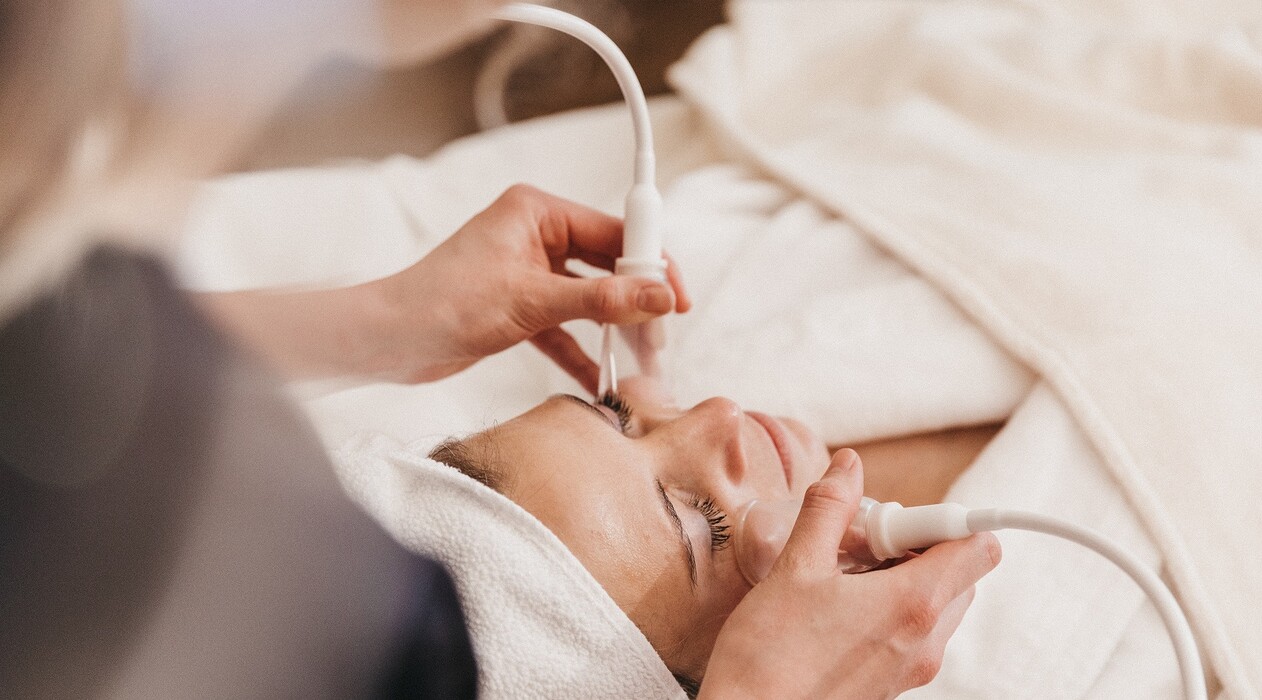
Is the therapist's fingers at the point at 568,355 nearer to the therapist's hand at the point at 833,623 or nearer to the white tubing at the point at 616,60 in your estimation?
the white tubing at the point at 616,60

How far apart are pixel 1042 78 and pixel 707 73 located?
1.43ft

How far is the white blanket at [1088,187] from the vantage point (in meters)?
0.88

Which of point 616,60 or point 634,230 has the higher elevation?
point 616,60

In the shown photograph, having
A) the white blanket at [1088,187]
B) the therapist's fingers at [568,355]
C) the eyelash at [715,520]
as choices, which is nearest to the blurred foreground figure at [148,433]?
the eyelash at [715,520]

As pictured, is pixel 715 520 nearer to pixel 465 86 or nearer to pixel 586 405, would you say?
pixel 586 405

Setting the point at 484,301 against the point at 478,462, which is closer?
the point at 478,462

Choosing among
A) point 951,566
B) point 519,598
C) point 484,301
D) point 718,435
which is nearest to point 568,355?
point 484,301

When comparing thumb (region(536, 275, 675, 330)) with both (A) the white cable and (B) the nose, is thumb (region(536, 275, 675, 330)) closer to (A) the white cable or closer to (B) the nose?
(B) the nose

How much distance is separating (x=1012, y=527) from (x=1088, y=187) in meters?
0.61

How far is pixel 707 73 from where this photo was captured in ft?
4.44

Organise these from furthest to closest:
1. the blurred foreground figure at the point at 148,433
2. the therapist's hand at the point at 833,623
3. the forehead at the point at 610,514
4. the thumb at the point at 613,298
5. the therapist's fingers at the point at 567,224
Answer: the therapist's fingers at the point at 567,224
the thumb at the point at 613,298
the forehead at the point at 610,514
the therapist's hand at the point at 833,623
the blurred foreground figure at the point at 148,433

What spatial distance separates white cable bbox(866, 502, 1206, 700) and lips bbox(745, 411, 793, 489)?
0.54 ft

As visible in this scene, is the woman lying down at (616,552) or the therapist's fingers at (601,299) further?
the therapist's fingers at (601,299)

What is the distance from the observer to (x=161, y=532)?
0.51m
